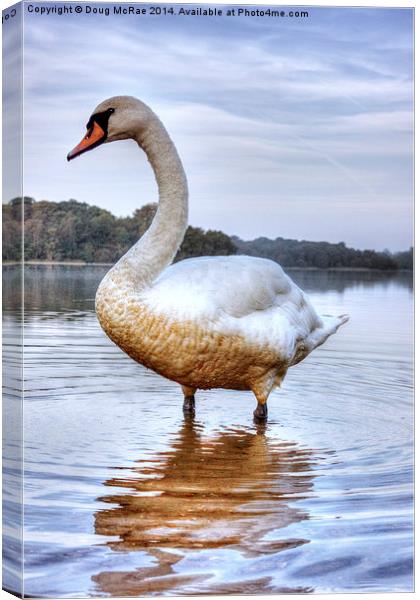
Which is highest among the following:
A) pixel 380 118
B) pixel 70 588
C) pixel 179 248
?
pixel 380 118

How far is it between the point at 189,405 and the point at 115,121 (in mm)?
2036

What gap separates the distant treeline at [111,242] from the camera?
20.7 ft

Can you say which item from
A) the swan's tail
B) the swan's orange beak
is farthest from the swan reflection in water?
the swan's orange beak

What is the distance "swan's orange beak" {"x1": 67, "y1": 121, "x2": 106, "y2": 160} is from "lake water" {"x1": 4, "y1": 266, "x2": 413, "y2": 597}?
2.08 feet

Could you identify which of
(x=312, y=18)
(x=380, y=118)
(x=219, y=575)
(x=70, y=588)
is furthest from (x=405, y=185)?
(x=70, y=588)

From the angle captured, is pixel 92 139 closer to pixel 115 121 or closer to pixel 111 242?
pixel 115 121

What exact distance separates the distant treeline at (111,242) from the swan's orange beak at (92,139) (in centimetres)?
30

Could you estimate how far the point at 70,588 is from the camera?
5.77m

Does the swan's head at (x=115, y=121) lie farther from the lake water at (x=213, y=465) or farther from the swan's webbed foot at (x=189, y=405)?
the swan's webbed foot at (x=189, y=405)

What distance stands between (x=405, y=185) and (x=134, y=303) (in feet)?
5.62

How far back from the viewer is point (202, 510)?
253 inches

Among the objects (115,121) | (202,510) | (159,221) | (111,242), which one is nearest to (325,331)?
(159,221)

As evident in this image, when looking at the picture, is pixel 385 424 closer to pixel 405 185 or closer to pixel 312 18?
pixel 405 185

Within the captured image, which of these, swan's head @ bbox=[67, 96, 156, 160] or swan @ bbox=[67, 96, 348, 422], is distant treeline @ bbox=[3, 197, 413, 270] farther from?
swan's head @ bbox=[67, 96, 156, 160]
